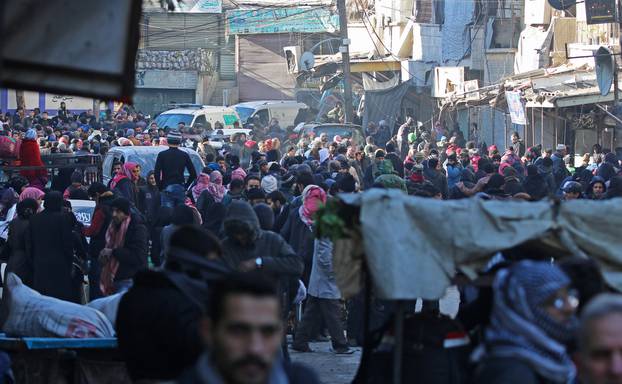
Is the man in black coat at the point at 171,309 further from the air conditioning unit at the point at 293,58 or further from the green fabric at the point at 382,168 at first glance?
the air conditioning unit at the point at 293,58

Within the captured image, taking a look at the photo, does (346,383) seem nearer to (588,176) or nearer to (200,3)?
(588,176)

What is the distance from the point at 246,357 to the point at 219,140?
109 ft

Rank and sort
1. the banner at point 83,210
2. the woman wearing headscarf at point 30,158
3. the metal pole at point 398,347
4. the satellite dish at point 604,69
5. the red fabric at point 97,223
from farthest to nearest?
the satellite dish at point 604,69, the woman wearing headscarf at point 30,158, the banner at point 83,210, the red fabric at point 97,223, the metal pole at point 398,347

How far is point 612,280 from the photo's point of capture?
5895 millimetres

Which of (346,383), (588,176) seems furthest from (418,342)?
(588,176)

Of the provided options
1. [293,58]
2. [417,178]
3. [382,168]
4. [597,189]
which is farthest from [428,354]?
[293,58]

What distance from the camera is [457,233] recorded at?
595 cm

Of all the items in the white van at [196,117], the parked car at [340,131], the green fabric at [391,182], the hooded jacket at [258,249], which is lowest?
the hooded jacket at [258,249]

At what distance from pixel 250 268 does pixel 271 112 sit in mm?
38916

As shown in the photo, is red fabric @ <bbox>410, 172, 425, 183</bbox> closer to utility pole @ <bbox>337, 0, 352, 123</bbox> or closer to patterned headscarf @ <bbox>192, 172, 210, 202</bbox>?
patterned headscarf @ <bbox>192, 172, 210, 202</bbox>

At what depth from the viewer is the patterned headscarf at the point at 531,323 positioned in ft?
14.3

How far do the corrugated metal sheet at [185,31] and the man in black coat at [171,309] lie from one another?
57.5 m

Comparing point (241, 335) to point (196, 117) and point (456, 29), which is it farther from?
point (456, 29)

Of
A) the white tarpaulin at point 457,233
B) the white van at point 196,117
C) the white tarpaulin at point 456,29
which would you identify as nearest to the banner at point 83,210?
the white tarpaulin at point 457,233
